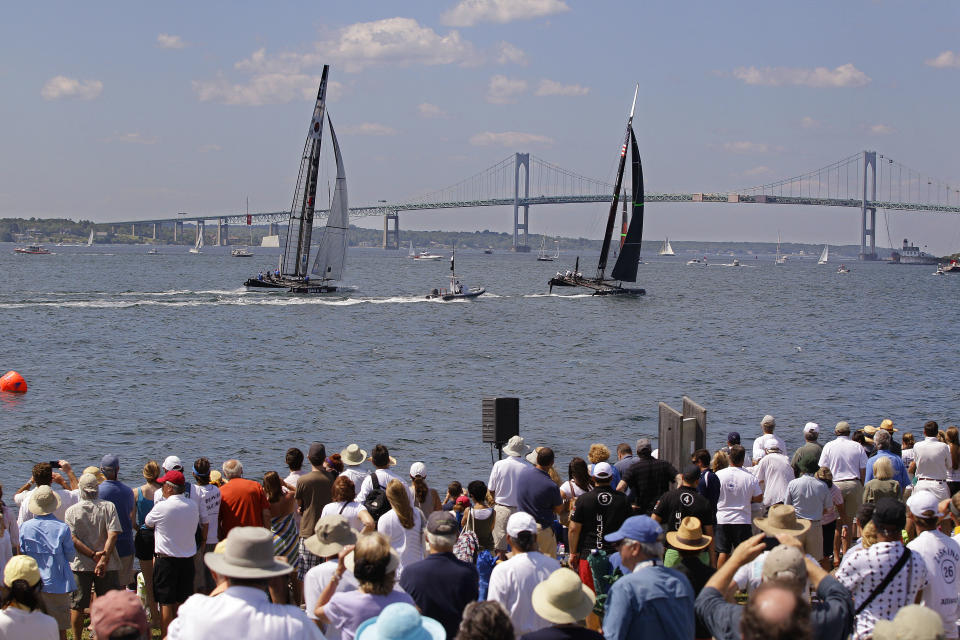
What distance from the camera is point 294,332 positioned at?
45.4 meters

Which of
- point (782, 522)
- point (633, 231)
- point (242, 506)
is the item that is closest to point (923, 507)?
point (782, 522)

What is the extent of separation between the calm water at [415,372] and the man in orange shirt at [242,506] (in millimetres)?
9626

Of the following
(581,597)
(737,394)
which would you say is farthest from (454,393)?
(581,597)

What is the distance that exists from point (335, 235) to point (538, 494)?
198 ft

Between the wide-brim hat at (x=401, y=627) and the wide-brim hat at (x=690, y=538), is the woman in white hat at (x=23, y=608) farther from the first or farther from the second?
the wide-brim hat at (x=690, y=538)

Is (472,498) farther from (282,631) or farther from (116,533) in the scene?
(282,631)

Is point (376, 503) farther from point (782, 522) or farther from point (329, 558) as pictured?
point (782, 522)

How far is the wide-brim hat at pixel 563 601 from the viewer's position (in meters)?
4.38

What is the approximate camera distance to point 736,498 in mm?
8367

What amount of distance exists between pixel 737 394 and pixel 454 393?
7.80 m

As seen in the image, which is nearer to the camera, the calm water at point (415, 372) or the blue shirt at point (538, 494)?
the blue shirt at point (538, 494)

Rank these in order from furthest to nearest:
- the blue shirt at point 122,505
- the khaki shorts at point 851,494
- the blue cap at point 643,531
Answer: the khaki shorts at point 851,494 < the blue shirt at point 122,505 < the blue cap at point 643,531

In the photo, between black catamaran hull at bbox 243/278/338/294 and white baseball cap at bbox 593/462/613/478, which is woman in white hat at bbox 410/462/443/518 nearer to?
white baseball cap at bbox 593/462/613/478

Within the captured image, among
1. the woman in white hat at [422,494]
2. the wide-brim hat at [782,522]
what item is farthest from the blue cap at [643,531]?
the woman in white hat at [422,494]
